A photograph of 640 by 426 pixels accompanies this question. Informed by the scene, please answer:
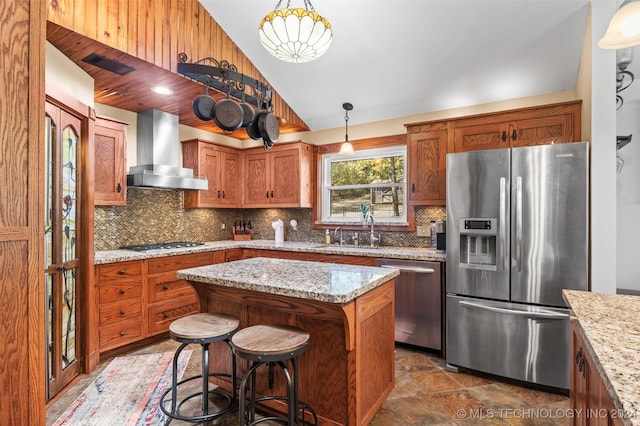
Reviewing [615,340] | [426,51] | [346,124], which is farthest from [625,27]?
[346,124]

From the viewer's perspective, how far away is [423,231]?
3793 mm

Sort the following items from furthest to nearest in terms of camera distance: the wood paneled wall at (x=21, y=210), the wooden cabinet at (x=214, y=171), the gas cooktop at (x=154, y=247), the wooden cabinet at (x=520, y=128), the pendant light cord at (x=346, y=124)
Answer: the wooden cabinet at (x=214, y=171) → the pendant light cord at (x=346, y=124) → the gas cooktop at (x=154, y=247) → the wooden cabinet at (x=520, y=128) → the wood paneled wall at (x=21, y=210)

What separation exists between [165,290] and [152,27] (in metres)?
2.52

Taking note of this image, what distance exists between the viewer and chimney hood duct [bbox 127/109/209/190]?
3.73 m

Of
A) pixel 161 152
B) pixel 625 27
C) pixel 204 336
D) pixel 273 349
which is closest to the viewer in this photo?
pixel 625 27

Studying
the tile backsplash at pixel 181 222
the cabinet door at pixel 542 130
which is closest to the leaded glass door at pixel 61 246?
the tile backsplash at pixel 181 222

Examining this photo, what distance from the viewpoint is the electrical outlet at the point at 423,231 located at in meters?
3.76

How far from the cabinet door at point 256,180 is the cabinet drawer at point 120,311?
6.89ft

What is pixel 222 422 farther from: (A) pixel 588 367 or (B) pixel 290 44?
(B) pixel 290 44

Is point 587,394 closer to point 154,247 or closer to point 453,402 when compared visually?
point 453,402

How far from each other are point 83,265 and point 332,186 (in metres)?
2.99

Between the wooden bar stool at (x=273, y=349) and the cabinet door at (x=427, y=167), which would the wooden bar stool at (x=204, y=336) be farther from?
the cabinet door at (x=427, y=167)

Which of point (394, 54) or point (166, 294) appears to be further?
point (166, 294)

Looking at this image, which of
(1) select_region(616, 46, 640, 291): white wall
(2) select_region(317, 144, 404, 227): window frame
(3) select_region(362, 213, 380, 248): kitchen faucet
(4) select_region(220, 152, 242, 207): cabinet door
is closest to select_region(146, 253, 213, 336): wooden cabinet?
(4) select_region(220, 152, 242, 207): cabinet door
